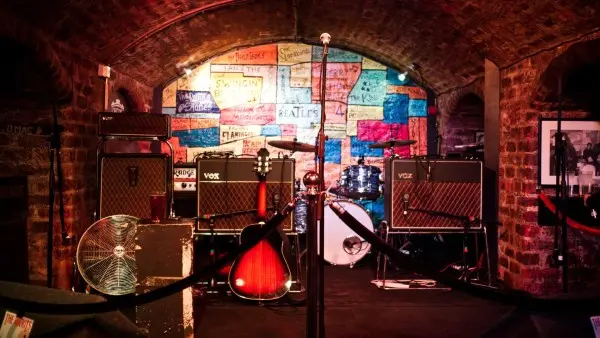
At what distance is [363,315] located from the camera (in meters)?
4.14

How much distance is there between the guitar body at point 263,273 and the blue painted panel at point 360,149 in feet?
11.5

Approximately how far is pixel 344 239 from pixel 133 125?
2613mm

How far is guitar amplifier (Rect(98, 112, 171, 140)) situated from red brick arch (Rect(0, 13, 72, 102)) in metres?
0.38

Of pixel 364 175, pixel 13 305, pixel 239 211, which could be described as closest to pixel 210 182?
pixel 239 211

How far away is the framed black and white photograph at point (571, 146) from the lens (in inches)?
178

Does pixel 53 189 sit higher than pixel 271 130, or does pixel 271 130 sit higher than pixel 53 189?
pixel 271 130

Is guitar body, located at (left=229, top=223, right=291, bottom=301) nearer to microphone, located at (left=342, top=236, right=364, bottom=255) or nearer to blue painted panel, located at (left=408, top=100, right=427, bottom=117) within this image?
microphone, located at (left=342, top=236, right=364, bottom=255)

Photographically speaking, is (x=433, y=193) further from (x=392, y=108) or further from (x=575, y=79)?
(x=392, y=108)

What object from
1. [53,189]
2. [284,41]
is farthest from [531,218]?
[284,41]

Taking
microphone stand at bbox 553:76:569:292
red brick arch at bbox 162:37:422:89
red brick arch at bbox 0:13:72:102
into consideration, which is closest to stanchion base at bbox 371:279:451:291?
microphone stand at bbox 553:76:569:292

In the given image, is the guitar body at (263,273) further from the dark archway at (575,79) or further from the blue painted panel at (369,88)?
the blue painted panel at (369,88)

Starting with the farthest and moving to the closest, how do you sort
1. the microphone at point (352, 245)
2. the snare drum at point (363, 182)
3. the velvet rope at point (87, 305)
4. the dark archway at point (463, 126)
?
1. the dark archway at point (463, 126)
2. the snare drum at point (363, 182)
3. the microphone at point (352, 245)
4. the velvet rope at point (87, 305)

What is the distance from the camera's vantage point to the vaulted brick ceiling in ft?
12.7

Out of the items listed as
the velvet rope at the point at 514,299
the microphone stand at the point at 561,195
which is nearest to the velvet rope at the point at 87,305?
the velvet rope at the point at 514,299
